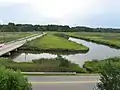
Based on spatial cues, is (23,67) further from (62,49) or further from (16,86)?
(62,49)

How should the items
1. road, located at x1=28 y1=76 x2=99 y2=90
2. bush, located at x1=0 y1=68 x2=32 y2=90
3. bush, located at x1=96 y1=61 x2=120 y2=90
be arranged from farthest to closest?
road, located at x1=28 y1=76 x2=99 y2=90 → bush, located at x1=96 y1=61 x2=120 y2=90 → bush, located at x1=0 y1=68 x2=32 y2=90

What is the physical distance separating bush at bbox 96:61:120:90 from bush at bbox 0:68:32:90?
5119mm

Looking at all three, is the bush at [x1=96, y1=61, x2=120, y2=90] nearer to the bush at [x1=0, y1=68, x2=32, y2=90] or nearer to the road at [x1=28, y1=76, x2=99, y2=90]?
the bush at [x1=0, y1=68, x2=32, y2=90]

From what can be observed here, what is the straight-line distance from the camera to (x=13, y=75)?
15852mm

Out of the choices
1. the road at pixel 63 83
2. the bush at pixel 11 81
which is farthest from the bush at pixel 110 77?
the road at pixel 63 83

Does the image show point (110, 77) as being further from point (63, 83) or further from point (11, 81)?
point (63, 83)

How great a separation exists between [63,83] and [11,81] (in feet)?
43.3

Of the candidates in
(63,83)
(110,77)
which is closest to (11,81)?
(110,77)

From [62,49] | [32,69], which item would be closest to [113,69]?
[32,69]

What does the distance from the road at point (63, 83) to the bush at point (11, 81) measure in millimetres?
10108

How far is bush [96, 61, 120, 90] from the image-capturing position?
1723 centimetres

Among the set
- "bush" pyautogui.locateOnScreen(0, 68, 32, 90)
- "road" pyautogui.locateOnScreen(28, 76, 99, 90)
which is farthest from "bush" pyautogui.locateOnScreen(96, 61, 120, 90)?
"road" pyautogui.locateOnScreen(28, 76, 99, 90)

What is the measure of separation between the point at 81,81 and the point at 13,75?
15.0 m

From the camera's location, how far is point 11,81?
15.5 m
